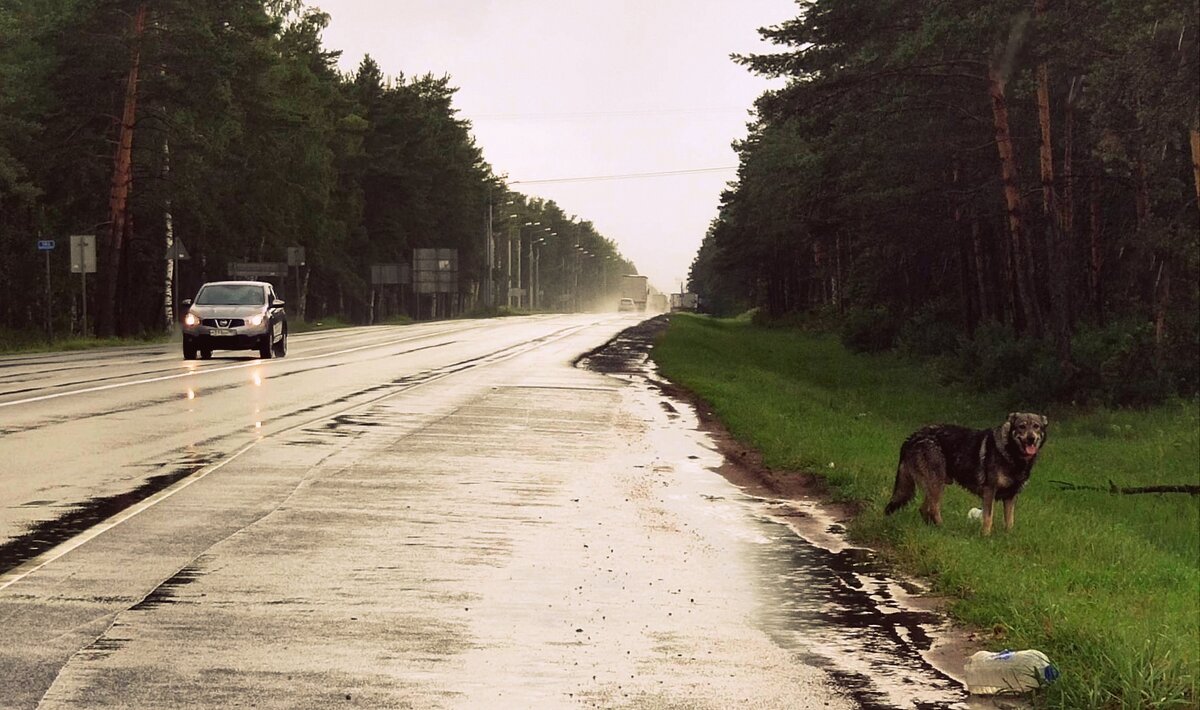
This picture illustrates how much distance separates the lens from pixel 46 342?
48.6 metres

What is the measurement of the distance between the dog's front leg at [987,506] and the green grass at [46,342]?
36.3 meters

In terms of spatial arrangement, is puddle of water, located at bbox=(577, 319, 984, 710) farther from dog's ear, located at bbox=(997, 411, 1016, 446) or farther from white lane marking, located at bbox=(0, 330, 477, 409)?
white lane marking, located at bbox=(0, 330, 477, 409)

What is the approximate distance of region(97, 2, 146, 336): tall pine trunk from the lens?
55094mm

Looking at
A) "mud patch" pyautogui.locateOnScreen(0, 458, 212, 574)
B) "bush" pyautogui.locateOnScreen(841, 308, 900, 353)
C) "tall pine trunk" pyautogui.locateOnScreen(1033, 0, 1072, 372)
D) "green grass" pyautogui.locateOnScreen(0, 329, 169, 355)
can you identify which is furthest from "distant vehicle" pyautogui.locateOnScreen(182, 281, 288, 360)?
"bush" pyautogui.locateOnScreen(841, 308, 900, 353)

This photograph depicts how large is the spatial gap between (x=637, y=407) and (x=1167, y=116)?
875 cm

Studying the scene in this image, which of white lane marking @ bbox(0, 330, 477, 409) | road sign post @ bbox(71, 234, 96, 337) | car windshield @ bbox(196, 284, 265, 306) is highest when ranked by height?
road sign post @ bbox(71, 234, 96, 337)

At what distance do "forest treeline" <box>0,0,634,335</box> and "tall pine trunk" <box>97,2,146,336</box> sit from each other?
7 cm

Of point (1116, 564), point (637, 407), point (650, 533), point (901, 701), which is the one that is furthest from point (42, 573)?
point (637, 407)

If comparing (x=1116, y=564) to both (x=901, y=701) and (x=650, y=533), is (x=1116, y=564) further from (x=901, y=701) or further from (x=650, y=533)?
(x=901, y=701)

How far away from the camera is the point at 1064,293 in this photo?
31.8 metres

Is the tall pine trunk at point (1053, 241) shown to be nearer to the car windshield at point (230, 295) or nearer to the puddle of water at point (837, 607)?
the car windshield at point (230, 295)

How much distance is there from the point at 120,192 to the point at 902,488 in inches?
1915

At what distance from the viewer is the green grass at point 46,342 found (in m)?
45.8

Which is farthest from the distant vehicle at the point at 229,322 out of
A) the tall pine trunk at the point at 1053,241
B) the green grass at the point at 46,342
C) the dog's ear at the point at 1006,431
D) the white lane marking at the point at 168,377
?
the dog's ear at the point at 1006,431
